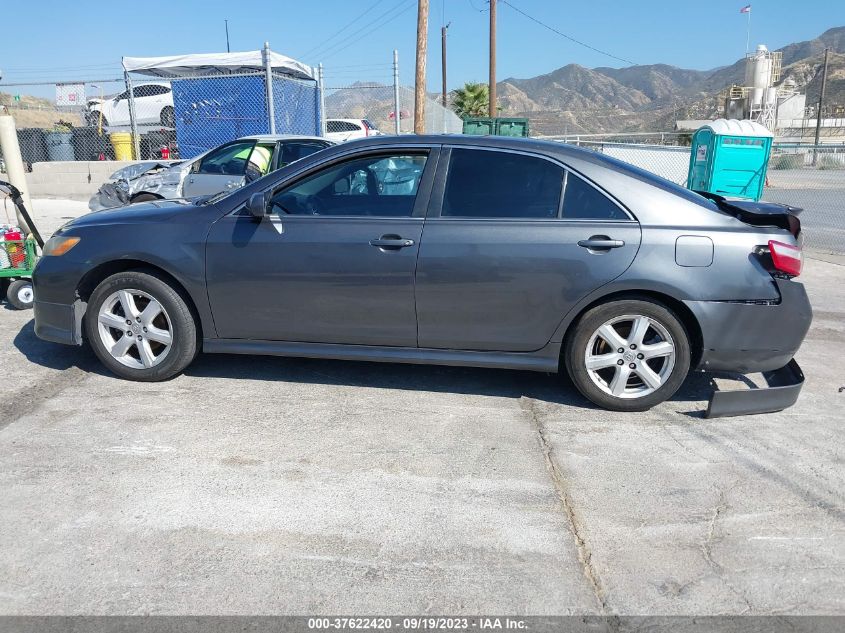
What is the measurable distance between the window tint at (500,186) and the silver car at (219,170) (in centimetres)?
595

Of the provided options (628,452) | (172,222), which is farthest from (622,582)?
(172,222)

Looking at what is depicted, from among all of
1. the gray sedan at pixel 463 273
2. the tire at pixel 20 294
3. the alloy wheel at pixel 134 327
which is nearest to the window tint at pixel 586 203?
the gray sedan at pixel 463 273

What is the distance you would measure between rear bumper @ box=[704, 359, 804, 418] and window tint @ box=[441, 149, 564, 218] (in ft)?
4.95

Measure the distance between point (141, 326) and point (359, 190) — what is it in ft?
5.52

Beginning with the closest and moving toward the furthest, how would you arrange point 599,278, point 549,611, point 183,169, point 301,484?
point 549,611
point 301,484
point 599,278
point 183,169

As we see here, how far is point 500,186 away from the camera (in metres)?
4.22

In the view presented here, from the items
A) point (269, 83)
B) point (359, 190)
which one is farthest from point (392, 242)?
point (269, 83)

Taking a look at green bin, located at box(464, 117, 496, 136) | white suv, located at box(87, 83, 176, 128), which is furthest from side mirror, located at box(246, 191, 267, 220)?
green bin, located at box(464, 117, 496, 136)

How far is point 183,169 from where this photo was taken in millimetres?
10359

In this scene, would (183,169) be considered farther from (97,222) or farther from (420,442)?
(420,442)

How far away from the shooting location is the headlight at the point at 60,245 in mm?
4559

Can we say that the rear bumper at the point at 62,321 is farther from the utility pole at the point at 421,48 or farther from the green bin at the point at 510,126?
the green bin at the point at 510,126

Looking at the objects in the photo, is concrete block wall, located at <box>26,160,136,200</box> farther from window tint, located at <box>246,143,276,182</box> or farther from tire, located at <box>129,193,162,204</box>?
window tint, located at <box>246,143,276,182</box>

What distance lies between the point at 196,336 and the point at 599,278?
8.54 feet
